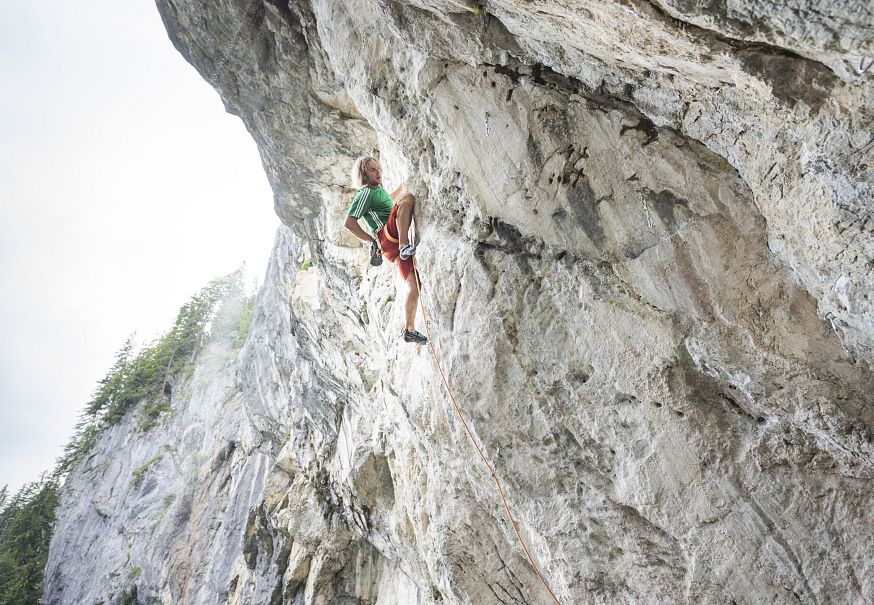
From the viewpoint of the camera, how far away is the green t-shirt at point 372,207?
19.1ft

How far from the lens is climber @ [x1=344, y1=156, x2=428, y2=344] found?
5344mm

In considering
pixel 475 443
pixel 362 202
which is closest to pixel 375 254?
pixel 362 202

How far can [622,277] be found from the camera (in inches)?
167

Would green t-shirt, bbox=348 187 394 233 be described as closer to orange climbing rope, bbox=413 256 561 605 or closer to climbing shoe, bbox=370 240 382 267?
climbing shoe, bbox=370 240 382 267

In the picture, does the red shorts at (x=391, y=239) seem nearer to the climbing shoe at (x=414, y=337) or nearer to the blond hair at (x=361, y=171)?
the blond hair at (x=361, y=171)

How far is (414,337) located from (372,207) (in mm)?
1784

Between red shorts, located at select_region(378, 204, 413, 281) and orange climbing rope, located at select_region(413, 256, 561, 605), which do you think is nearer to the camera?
orange climbing rope, located at select_region(413, 256, 561, 605)

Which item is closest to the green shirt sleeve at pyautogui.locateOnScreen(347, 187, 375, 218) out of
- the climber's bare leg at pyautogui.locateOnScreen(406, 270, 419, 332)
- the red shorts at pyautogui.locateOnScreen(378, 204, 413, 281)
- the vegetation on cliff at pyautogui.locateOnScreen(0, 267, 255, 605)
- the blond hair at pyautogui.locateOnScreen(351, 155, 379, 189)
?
the blond hair at pyautogui.locateOnScreen(351, 155, 379, 189)

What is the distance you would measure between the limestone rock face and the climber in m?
0.24

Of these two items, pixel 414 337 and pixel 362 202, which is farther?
pixel 362 202

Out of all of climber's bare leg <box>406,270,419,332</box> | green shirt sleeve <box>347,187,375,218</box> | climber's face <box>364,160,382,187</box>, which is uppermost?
climber's face <box>364,160,382,187</box>

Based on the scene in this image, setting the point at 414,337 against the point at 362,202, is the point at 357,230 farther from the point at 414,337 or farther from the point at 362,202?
the point at 414,337

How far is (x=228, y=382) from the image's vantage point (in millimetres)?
26422

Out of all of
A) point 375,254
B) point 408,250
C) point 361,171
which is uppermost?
point 361,171
